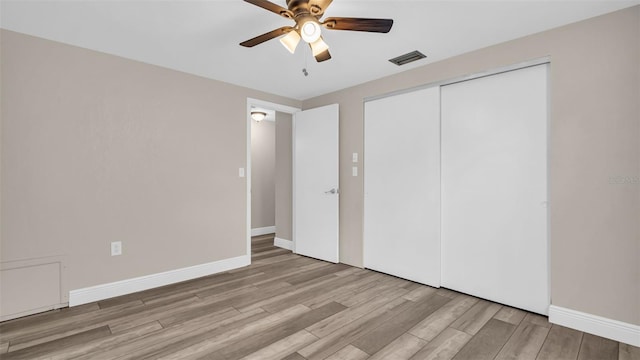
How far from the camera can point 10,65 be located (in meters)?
2.42

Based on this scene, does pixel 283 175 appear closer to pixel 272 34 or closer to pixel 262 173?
pixel 262 173

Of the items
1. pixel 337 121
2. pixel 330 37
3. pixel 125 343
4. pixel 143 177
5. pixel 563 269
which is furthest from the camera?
pixel 337 121

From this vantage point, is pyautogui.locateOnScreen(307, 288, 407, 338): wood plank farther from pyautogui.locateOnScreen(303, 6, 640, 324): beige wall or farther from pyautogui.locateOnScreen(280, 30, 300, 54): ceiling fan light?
pyautogui.locateOnScreen(280, 30, 300, 54): ceiling fan light

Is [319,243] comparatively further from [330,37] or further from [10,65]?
[10,65]

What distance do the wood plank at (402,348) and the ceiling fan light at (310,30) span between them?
2054 mm

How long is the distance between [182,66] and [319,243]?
269 cm

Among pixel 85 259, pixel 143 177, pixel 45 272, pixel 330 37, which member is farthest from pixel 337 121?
pixel 45 272

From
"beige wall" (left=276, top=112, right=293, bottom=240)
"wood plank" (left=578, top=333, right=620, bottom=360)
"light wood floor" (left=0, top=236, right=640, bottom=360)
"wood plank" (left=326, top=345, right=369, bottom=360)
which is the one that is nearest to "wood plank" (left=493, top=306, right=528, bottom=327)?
"light wood floor" (left=0, top=236, right=640, bottom=360)

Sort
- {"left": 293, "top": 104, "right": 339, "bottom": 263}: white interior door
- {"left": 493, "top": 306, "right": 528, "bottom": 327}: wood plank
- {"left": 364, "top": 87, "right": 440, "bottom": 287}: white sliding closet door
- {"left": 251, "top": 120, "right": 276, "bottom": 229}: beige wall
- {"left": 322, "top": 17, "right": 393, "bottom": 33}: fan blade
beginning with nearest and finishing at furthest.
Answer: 1. {"left": 322, "top": 17, "right": 393, "bottom": 33}: fan blade
2. {"left": 493, "top": 306, "right": 528, "bottom": 327}: wood plank
3. {"left": 364, "top": 87, "right": 440, "bottom": 287}: white sliding closet door
4. {"left": 293, "top": 104, "right": 339, "bottom": 263}: white interior door
5. {"left": 251, "top": 120, "right": 276, "bottom": 229}: beige wall

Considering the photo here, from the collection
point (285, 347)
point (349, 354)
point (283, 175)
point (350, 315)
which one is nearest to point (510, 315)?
point (350, 315)

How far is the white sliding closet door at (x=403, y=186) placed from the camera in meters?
3.18

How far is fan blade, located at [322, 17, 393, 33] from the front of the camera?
1867 mm

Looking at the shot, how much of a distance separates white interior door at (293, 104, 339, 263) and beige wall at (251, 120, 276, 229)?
1.68 m

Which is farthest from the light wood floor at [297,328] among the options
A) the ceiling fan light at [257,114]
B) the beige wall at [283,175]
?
the ceiling fan light at [257,114]
